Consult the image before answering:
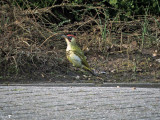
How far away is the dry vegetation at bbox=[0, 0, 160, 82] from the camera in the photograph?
6285 millimetres

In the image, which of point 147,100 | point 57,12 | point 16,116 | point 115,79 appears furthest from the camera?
point 57,12

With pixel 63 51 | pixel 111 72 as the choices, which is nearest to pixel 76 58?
pixel 111 72

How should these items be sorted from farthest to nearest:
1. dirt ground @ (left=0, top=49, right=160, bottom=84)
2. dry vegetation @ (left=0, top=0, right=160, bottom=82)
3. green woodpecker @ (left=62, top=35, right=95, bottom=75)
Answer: green woodpecker @ (left=62, top=35, right=95, bottom=75), dry vegetation @ (left=0, top=0, right=160, bottom=82), dirt ground @ (left=0, top=49, right=160, bottom=84)

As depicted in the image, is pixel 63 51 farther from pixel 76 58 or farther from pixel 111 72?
pixel 111 72

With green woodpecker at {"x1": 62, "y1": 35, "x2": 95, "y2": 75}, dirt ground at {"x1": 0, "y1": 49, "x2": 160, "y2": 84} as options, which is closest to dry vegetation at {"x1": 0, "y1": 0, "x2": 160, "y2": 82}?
dirt ground at {"x1": 0, "y1": 49, "x2": 160, "y2": 84}

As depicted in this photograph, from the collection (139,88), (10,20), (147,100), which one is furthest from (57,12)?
(147,100)

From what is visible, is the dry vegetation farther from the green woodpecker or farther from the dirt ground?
the green woodpecker

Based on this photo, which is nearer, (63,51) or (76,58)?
(76,58)

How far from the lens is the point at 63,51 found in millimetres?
7414

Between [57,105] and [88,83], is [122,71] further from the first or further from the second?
[57,105]

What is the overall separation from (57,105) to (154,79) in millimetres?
2315

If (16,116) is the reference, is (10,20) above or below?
above

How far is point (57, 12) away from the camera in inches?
339

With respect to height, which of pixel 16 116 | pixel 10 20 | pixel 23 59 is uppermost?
pixel 10 20
